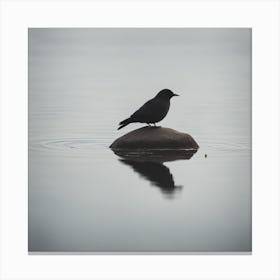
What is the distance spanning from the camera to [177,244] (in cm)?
707

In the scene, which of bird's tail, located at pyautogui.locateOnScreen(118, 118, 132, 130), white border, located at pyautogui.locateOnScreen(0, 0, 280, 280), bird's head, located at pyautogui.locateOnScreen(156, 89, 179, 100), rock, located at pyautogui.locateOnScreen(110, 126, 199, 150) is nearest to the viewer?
white border, located at pyautogui.locateOnScreen(0, 0, 280, 280)

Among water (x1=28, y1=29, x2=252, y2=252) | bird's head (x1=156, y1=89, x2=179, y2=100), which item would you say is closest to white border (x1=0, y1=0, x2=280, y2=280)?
water (x1=28, y1=29, x2=252, y2=252)

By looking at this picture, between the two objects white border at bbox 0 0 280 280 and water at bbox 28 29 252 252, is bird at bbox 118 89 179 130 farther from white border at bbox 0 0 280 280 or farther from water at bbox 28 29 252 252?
white border at bbox 0 0 280 280

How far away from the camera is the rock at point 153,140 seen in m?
7.82

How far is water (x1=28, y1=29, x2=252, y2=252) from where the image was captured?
7.12 meters

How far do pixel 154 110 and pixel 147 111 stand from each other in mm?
101

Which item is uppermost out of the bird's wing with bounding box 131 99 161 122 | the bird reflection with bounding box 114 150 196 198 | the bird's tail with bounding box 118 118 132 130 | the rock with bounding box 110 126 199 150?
the bird's wing with bounding box 131 99 161 122

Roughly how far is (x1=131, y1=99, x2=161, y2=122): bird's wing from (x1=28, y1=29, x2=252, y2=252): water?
79 mm

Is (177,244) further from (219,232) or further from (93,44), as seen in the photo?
(93,44)
